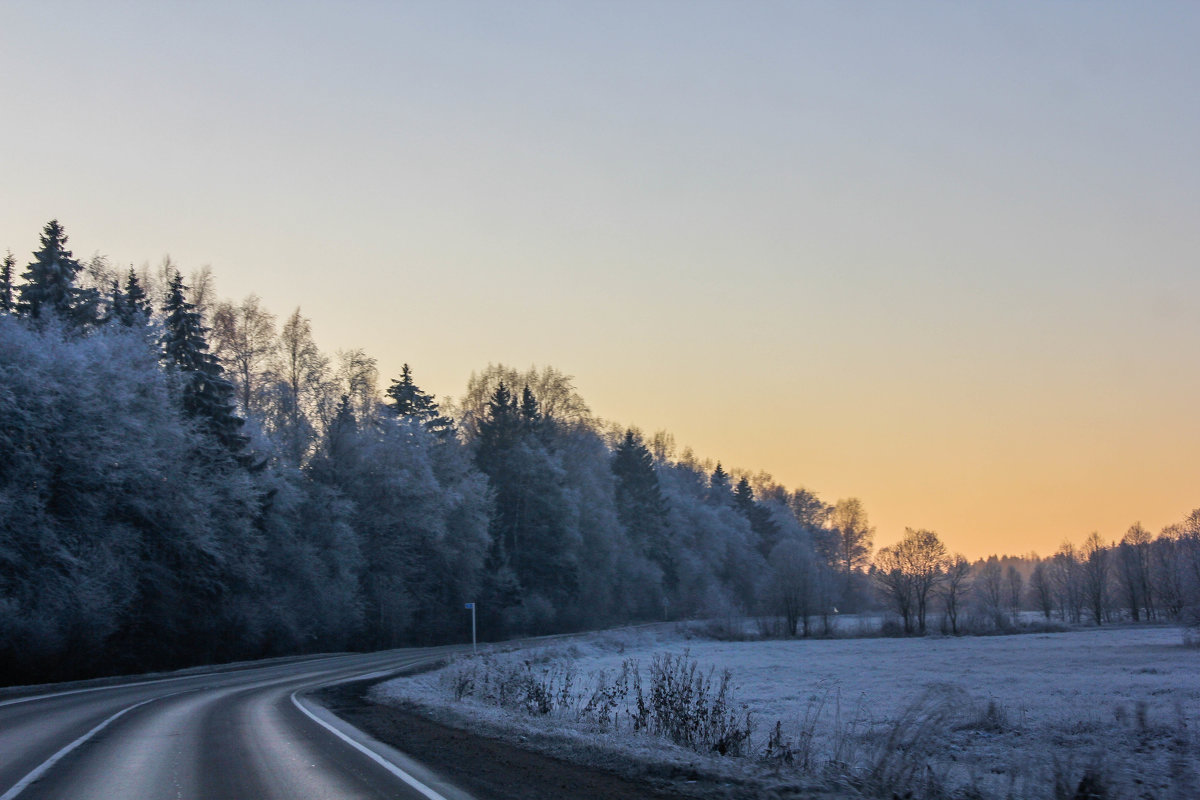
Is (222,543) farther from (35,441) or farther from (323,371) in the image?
(323,371)

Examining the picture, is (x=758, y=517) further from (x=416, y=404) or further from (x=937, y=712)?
(x=937, y=712)

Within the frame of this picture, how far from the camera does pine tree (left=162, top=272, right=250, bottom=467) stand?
4178 cm

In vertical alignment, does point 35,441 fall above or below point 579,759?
above

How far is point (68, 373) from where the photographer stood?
31062mm

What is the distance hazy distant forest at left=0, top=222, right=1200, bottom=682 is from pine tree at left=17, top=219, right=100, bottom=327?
10 cm

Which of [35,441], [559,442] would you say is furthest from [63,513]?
[559,442]

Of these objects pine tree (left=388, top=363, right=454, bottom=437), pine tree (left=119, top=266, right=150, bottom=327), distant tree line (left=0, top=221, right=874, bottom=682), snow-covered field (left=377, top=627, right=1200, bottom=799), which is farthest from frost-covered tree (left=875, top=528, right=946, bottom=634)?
pine tree (left=119, top=266, right=150, bottom=327)

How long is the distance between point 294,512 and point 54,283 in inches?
646

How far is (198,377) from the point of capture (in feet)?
139

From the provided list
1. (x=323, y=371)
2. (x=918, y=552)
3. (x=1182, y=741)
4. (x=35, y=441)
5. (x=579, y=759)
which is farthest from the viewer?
(x=918, y=552)

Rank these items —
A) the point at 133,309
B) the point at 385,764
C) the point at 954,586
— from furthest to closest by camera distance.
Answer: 1. the point at 954,586
2. the point at 133,309
3. the point at 385,764

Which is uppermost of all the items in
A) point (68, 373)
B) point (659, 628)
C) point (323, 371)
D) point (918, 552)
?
point (323, 371)

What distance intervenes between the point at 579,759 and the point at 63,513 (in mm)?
27300

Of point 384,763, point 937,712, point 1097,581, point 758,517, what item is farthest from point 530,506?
point 1097,581
